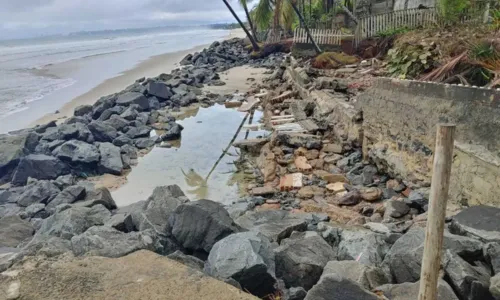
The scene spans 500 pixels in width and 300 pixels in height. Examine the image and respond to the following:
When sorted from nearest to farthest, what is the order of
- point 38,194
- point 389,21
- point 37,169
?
point 38,194 < point 37,169 < point 389,21

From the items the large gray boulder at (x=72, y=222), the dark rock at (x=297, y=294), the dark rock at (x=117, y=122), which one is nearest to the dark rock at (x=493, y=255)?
the dark rock at (x=297, y=294)

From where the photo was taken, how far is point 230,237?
3682mm

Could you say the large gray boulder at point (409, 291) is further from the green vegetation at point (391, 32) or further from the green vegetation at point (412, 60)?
the green vegetation at point (391, 32)

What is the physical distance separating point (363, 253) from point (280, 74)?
15.0 meters

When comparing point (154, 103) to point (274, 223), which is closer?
point (274, 223)

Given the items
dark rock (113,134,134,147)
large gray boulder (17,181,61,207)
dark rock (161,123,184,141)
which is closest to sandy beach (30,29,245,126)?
dark rock (113,134,134,147)

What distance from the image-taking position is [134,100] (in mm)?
14141

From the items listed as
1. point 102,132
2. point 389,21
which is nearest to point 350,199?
point 102,132

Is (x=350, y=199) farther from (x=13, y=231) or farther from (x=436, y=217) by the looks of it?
(x=13, y=231)

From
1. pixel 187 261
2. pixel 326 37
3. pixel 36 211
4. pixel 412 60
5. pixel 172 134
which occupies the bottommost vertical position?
pixel 36 211

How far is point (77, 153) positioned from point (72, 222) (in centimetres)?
448

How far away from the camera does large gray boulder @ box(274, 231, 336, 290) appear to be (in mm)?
3418

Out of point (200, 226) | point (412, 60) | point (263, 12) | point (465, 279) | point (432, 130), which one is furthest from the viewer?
point (263, 12)

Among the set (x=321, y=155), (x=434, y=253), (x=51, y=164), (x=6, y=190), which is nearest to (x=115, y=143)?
(x=51, y=164)
